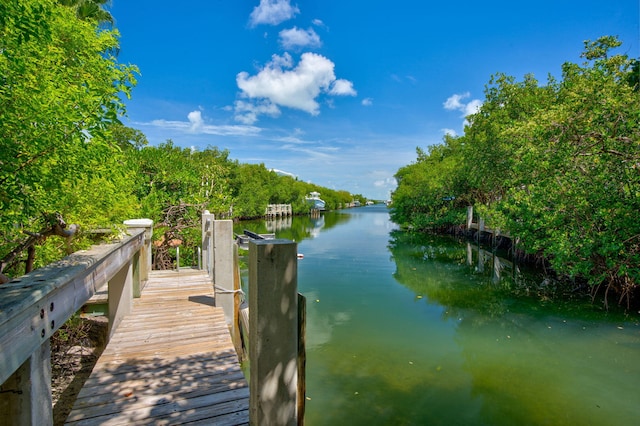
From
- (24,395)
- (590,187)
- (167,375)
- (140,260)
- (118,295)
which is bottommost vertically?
(167,375)

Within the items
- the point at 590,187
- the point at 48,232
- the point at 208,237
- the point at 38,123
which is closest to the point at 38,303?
the point at 38,123

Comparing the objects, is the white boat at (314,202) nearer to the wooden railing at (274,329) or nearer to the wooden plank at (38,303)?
the wooden plank at (38,303)

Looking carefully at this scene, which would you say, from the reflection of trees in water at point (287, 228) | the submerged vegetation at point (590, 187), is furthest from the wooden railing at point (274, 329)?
the reflection of trees in water at point (287, 228)

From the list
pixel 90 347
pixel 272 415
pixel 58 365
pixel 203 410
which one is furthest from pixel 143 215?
pixel 272 415

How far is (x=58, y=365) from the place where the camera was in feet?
16.9

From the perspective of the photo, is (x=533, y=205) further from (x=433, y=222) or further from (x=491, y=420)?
(x=433, y=222)

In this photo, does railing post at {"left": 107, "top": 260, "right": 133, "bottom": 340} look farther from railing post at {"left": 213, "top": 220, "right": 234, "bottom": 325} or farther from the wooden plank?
the wooden plank

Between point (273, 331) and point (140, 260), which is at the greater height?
point (273, 331)

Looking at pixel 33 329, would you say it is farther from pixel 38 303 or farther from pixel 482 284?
pixel 482 284

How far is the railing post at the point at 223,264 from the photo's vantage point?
533 cm

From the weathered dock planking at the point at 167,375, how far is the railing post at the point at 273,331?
105cm

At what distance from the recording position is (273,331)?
183cm

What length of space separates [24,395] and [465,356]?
22.6 feet

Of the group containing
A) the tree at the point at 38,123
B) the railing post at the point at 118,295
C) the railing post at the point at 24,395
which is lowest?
the railing post at the point at 118,295
